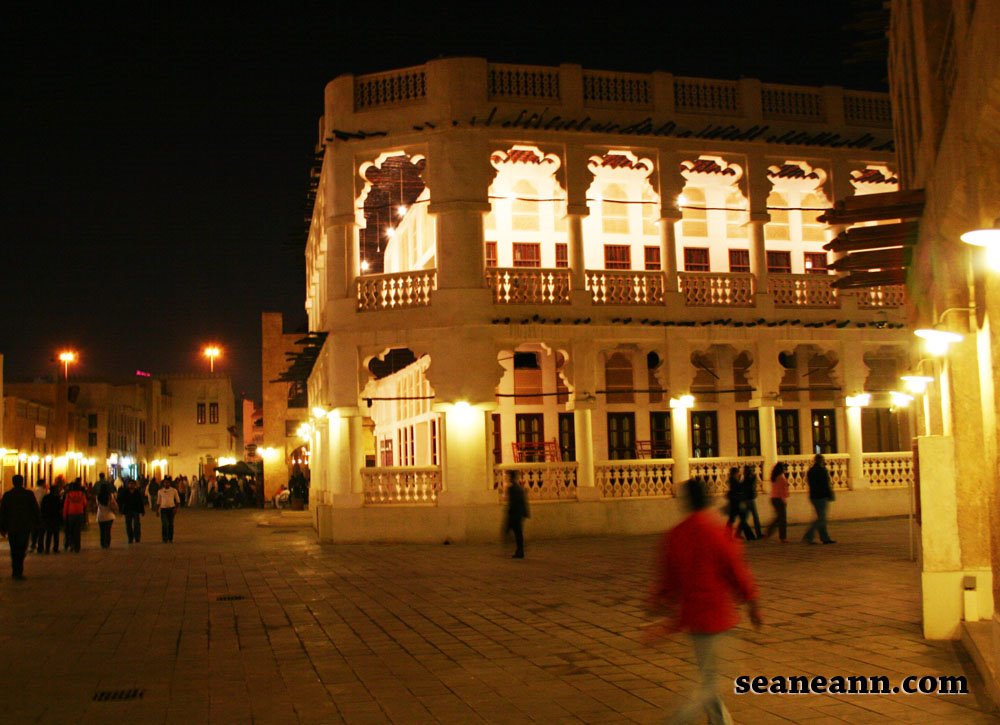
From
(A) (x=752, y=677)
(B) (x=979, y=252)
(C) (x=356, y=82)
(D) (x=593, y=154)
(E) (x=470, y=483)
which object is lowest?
(A) (x=752, y=677)

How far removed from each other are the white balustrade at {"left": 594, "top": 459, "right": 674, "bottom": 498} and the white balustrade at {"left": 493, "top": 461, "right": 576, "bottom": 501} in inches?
27.2

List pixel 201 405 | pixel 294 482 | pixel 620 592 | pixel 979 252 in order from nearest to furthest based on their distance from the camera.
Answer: pixel 979 252 < pixel 620 592 < pixel 294 482 < pixel 201 405

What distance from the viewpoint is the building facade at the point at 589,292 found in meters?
23.9

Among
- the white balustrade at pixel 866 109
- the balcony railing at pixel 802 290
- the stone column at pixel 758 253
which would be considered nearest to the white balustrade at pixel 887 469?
the balcony railing at pixel 802 290

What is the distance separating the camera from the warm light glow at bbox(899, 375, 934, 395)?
13.9 meters

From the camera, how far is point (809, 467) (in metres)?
26.2

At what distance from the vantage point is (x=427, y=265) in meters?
27.9

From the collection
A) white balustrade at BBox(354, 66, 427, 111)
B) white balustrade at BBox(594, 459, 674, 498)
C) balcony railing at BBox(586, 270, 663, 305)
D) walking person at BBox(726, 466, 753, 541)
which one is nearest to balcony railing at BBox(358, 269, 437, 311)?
balcony railing at BBox(586, 270, 663, 305)

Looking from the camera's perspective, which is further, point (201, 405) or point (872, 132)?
point (201, 405)

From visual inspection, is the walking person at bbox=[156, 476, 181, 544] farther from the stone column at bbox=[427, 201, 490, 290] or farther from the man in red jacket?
the man in red jacket

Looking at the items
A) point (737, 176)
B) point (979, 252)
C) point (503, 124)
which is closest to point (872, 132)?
point (737, 176)

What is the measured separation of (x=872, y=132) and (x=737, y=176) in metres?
3.87

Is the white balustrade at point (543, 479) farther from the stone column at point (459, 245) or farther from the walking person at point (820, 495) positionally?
the walking person at point (820, 495)

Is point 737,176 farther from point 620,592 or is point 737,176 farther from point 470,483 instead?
point 620,592
